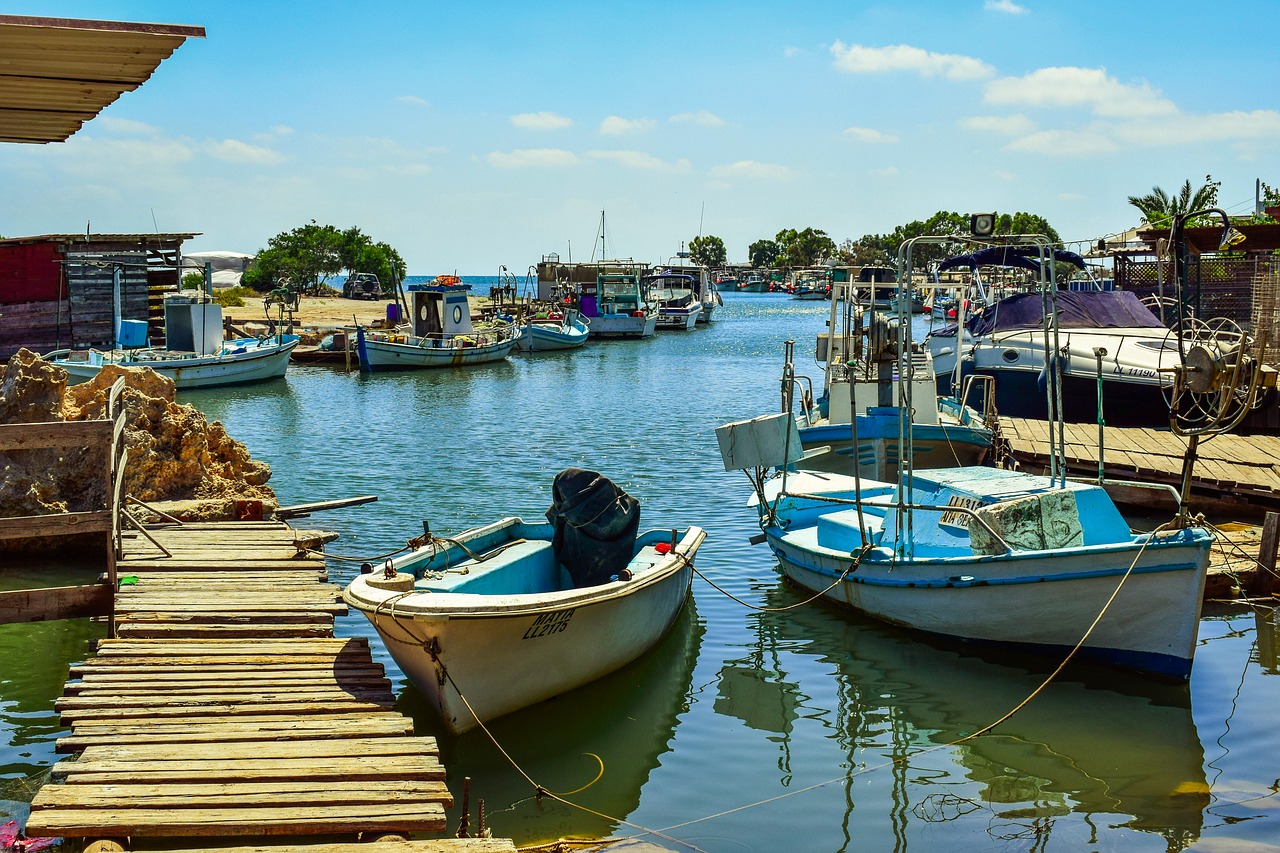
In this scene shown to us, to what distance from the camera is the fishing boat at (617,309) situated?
63.2 metres

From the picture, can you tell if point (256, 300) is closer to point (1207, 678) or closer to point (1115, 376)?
point (1115, 376)

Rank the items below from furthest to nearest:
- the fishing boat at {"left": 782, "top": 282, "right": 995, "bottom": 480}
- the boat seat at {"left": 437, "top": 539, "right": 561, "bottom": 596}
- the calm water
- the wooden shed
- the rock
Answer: the wooden shed → the fishing boat at {"left": 782, "top": 282, "right": 995, "bottom": 480} → the rock → the boat seat at {"left": 437, "top": 539, "right": 561, "bottom": 596} → the calm water

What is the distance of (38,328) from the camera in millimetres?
36875

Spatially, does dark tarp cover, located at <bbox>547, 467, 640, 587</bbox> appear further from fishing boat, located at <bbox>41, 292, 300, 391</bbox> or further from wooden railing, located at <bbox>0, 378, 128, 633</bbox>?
fishing boat, located at <bbox>41, 292, 300, 391</bbox>

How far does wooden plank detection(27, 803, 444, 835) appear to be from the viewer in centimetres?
582

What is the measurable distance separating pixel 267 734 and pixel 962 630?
6652 mm

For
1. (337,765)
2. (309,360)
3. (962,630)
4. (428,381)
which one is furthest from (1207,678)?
(309,360)

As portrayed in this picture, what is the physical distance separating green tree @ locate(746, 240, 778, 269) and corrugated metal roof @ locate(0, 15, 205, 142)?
6909 inches

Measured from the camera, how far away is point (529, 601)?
8.75 meters

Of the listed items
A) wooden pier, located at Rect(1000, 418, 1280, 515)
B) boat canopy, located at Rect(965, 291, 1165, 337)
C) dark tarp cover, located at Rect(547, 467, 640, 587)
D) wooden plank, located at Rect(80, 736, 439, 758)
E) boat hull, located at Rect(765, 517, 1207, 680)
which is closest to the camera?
wooden plank, located at Rect(80, 736, 439, 758)

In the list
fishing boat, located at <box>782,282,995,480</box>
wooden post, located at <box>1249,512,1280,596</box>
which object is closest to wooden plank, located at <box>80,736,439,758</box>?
wooden post, located at <box>1249,512,1280,596</box>

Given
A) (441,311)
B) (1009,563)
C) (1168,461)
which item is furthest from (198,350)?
(1009,563)

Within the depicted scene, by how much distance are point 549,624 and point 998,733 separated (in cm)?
384

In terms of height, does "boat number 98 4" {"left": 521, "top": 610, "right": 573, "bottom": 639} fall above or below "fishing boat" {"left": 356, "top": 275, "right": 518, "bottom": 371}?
below
